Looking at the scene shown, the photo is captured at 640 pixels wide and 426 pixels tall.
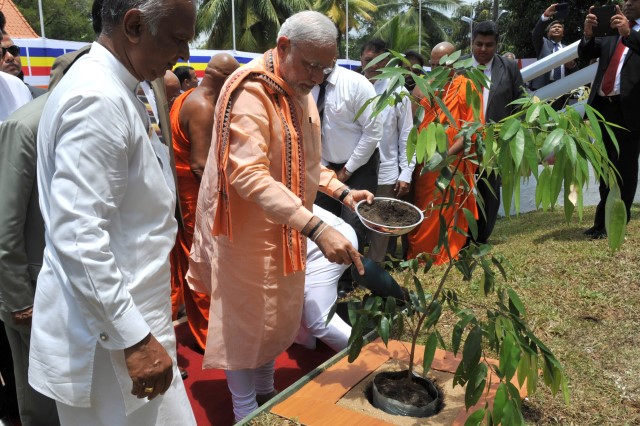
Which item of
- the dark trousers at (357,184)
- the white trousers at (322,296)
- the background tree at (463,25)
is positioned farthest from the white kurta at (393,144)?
the background tree at (463,25)

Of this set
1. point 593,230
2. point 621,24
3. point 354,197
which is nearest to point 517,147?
point 354,197

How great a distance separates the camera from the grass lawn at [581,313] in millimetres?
2420

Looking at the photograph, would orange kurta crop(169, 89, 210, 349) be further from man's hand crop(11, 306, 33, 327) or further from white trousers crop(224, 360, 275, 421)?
man's hand crop(11, 306, 33, 327)

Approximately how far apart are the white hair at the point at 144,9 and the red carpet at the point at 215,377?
1911 millimetres

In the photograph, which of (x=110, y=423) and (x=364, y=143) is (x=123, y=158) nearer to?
(x=110, y=423)

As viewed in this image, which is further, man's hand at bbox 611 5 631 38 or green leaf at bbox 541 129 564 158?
man's hand at bbox 611 5 631 38

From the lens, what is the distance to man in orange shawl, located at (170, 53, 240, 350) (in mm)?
3271

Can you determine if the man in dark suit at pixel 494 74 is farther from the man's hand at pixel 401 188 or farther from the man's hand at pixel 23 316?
the man's hand at pixel 23 316

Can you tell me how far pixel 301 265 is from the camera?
2340 millimetres

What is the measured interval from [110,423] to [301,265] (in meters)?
1.04

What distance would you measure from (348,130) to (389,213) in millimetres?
1729

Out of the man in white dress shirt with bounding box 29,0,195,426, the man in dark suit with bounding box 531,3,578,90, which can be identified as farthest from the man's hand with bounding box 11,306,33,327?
the man in dark suit with bounding box 531,3,578,90

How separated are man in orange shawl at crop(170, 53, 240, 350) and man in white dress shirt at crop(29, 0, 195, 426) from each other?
176 cm

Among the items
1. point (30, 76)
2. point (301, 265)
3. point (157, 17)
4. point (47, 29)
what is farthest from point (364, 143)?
point (47, 29)
